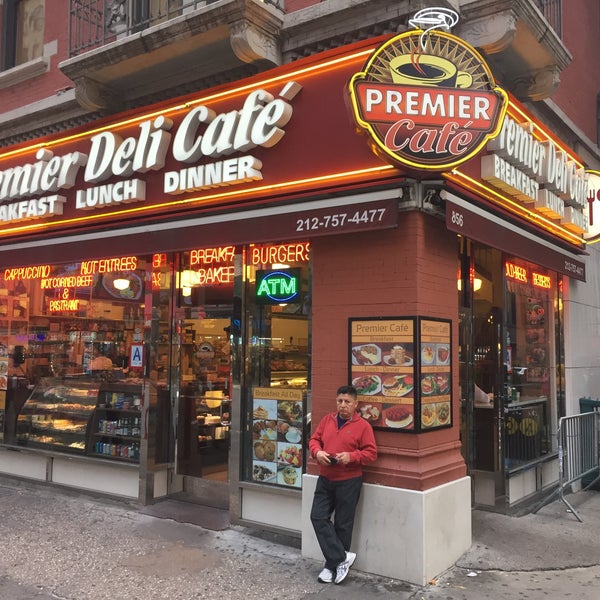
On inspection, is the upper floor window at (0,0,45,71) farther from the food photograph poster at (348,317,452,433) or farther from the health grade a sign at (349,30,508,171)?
the food photograph poster at (348,317,452,433)

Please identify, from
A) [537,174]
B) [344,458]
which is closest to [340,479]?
[344,458]

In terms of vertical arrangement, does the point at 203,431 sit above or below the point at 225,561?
above

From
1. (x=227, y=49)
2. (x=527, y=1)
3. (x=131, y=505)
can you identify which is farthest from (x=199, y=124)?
(x=131, y=505)

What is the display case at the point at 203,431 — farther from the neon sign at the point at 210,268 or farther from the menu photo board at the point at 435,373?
the menu photo board at the point at 435,373

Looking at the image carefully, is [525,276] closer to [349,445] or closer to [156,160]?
[349,445]

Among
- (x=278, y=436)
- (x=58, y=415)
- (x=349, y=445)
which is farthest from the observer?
(x=58, y=415)

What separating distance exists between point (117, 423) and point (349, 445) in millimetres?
4072

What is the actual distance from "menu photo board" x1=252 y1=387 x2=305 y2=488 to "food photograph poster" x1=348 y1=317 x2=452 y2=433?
3.50ft

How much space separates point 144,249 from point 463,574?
4.88 metres

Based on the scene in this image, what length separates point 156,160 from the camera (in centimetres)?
734

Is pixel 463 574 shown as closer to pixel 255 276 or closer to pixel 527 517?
pixel 527 517

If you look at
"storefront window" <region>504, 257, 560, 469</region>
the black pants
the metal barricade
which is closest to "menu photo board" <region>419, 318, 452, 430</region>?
the black pants

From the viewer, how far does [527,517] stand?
7234 mm

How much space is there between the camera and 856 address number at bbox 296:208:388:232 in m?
5.51
